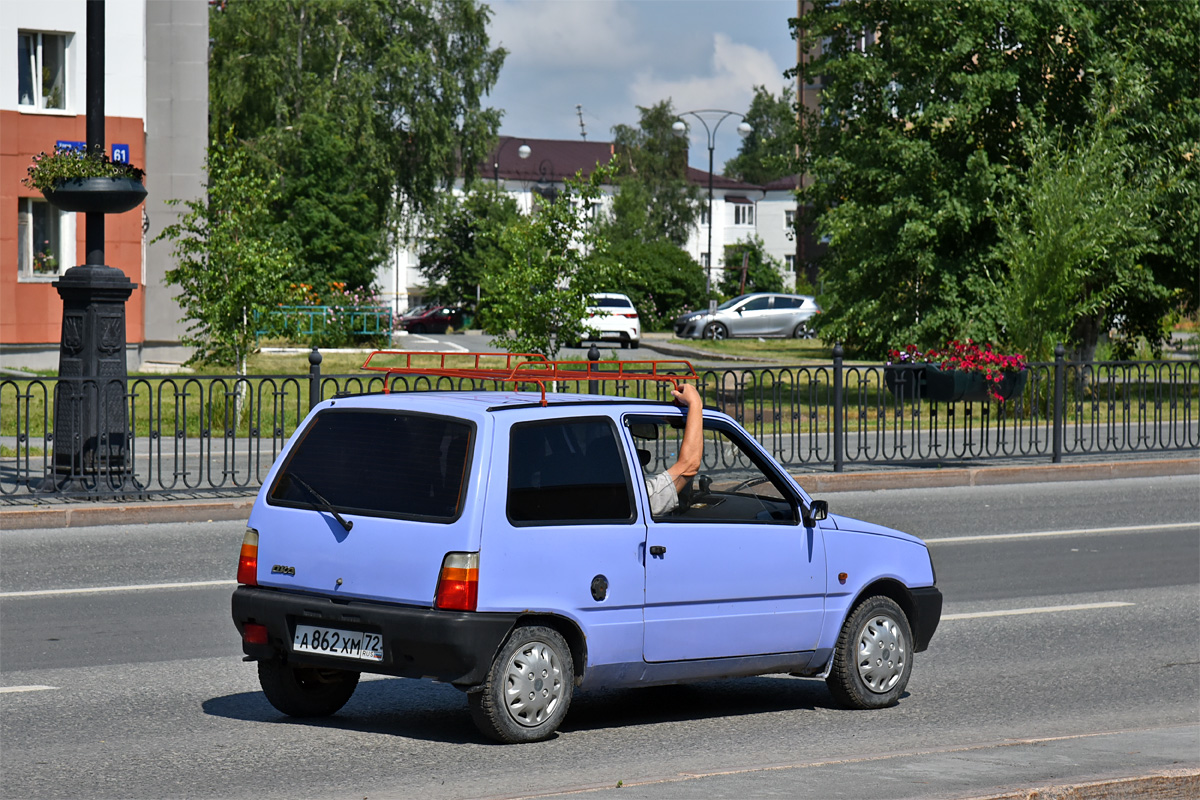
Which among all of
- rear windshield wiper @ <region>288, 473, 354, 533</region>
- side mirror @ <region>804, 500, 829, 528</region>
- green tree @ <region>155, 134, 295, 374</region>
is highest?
green tree @ <region>155, 134, 295, 374</region>

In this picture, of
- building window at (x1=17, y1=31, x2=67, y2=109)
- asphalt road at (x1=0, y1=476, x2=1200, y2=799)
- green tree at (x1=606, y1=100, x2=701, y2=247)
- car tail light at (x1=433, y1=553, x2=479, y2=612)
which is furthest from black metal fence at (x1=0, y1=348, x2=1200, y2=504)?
green tree at (x1=606, y1=100, x2=701, y2=247)

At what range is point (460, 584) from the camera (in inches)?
237

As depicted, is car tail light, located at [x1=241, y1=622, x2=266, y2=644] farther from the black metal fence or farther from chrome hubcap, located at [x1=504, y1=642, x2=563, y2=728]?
the black metal fence

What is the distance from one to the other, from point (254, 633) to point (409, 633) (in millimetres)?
854

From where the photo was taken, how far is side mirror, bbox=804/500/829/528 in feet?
23.1

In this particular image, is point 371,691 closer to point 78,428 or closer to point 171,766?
point 171,766

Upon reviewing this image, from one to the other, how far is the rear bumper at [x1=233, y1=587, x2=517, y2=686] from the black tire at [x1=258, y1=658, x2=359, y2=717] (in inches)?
16.3

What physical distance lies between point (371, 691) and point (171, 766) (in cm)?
171

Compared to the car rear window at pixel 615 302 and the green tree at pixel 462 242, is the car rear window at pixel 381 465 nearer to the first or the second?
the car rear window at pixel 615 302

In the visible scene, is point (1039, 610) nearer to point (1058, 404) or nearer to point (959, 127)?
point (1058, 404)

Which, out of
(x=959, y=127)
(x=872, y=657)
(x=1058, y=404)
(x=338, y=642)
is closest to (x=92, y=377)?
(x=338, y=642)

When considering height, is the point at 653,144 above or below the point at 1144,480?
above

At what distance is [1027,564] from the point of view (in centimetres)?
1209

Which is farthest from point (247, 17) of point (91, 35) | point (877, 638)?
point (877, 638)
